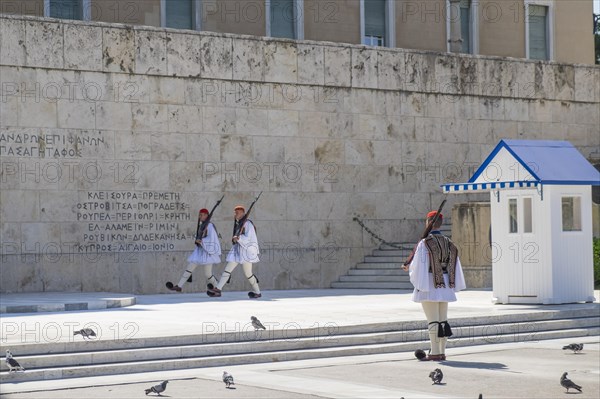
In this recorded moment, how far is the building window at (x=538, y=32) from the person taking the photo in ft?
128

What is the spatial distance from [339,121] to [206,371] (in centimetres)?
1486

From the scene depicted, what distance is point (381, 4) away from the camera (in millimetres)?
35531

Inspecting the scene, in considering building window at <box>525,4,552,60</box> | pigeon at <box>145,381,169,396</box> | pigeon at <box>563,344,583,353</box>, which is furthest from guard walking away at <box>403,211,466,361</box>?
building window at <box>525,4,552,60</box>

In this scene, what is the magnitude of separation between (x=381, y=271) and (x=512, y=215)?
739 cm

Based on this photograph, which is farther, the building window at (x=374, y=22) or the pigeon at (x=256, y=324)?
the building window at (x=374, y=22)

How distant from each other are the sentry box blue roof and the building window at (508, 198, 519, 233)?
1.38 feet

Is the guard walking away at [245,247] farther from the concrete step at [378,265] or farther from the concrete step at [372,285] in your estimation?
the concrete step at [378,265]

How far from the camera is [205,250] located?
24.2 m

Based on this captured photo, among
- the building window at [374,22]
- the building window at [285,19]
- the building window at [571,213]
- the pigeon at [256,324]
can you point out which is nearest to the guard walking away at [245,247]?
the building window at [571,213]

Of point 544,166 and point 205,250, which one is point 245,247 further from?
point 544,166

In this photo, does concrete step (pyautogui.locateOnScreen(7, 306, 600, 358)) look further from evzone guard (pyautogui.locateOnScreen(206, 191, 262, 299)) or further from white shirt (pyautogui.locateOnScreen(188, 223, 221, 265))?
white shirt (pyautogui.locateOnScreen(188, 223, 221, 265))

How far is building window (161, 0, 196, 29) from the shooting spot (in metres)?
31.6

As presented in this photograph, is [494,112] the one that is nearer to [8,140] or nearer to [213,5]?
[213,5]

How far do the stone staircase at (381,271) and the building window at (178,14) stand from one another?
8154mm
